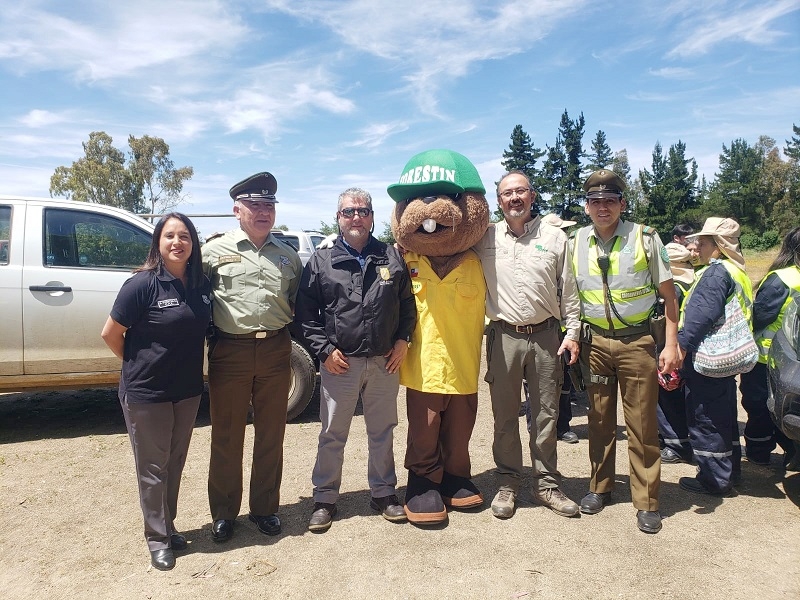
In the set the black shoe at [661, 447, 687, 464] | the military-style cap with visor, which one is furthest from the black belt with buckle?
the black shoe at [661, 447, 687, 464]

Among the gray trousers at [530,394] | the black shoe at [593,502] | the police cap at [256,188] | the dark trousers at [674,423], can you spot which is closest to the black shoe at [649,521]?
the black shoe at [593,502]

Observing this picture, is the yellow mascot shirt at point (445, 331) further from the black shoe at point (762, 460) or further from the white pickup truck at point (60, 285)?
the white pickup truck at point (60, 285)

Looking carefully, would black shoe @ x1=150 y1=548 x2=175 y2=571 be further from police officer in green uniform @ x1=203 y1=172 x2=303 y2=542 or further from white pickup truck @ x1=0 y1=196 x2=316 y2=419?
white pickup truck @ x1=0 y1=196 x2=316 y2=419

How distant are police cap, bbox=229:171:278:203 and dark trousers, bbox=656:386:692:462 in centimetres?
358

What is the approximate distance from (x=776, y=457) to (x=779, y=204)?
167ft

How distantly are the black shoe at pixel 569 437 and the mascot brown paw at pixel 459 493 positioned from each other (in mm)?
1643

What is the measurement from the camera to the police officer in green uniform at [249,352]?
10.4 ft

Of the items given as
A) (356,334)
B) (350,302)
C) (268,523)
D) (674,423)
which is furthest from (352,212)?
(674,423)

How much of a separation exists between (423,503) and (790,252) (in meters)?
3.20

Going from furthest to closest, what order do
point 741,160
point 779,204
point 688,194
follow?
point 741,160
point 688,194
point 779,204

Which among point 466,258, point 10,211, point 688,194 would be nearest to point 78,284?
point 10,211

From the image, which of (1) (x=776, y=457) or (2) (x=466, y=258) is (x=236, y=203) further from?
(1) (x=776, y=457)

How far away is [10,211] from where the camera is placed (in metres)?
4.74

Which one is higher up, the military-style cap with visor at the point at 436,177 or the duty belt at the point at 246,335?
the military-style cap with visor at the point at 436,177
